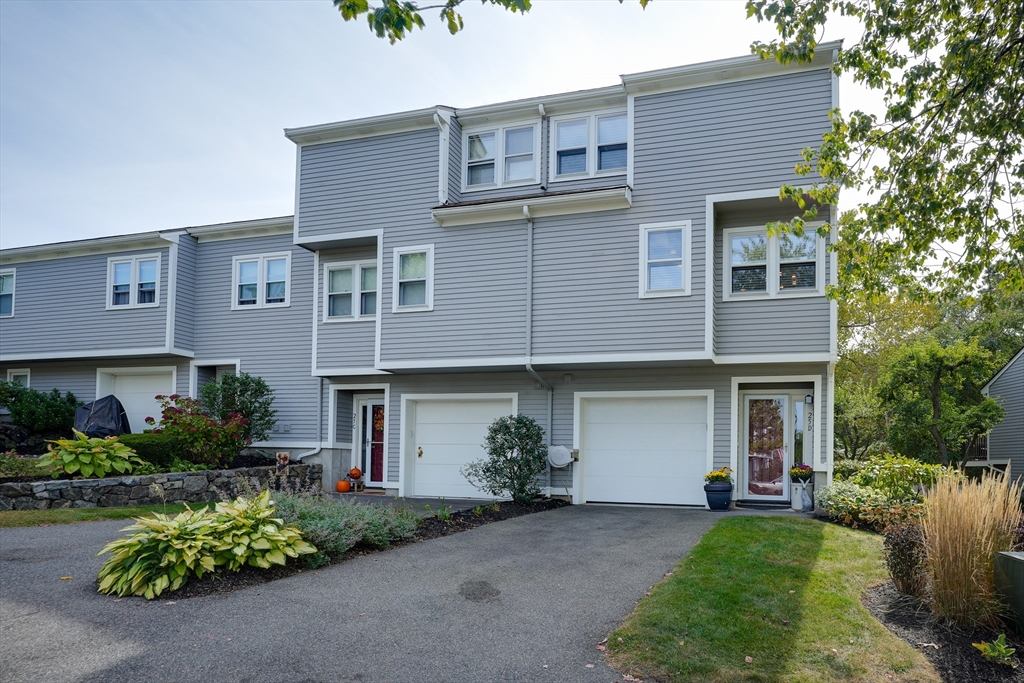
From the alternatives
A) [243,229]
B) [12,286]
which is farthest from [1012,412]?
[12,286]

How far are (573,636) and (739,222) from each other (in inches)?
378

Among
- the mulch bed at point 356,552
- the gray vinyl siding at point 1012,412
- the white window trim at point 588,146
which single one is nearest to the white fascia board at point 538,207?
the white window trim at point 588,146

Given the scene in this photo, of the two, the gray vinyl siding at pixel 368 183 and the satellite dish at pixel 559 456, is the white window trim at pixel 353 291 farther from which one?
the satellite dish at pixel 559 456

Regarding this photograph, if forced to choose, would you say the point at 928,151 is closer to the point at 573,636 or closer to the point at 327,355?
the point at 573,636

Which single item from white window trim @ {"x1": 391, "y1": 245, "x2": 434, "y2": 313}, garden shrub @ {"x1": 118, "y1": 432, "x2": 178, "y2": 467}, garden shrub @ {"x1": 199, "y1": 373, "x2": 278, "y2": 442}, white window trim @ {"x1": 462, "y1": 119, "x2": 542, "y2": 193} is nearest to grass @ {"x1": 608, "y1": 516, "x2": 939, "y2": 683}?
white window trim @ {"x1": 391, "y1": 245, "x2": 434, "y2": 313}

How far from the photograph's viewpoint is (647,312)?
43.5 feet

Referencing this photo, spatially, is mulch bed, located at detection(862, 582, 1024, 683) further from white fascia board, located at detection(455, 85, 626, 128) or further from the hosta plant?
the hosta plant

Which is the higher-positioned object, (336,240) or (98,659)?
(336,240)

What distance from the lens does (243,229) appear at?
18.0 m

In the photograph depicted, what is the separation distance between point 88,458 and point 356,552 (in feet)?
22.7

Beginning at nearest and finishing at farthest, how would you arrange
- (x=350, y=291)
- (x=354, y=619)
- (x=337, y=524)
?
1. (x=354, y=619)
2. (x=337, y=524)
3. (x=350, y=291)

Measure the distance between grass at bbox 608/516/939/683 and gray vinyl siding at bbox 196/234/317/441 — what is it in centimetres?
1123

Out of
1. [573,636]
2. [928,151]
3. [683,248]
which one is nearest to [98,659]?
[573,636]

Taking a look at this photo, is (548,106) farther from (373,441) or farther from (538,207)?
(373,441)
